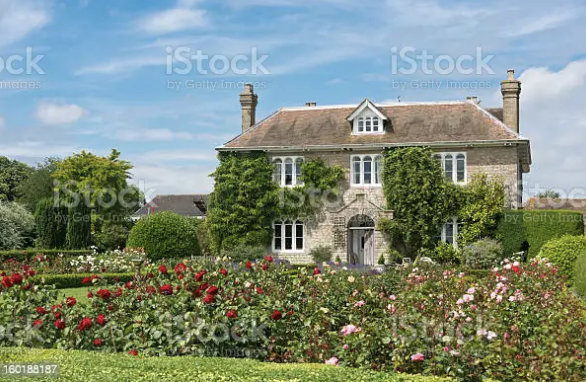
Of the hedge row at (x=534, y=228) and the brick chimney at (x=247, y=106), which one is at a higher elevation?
the brick chimney at (x=247, y=106)

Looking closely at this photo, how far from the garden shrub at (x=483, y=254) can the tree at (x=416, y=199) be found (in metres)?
1.90

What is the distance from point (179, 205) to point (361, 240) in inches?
1588

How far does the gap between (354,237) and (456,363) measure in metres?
23.3

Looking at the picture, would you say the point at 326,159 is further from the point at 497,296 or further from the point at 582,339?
the point at 582,339

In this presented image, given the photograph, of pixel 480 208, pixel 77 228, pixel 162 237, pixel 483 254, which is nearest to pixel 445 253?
pixel 483 254

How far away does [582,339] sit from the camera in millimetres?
7480

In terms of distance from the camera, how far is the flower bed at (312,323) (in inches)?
293

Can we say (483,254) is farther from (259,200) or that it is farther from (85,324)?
(85,324)

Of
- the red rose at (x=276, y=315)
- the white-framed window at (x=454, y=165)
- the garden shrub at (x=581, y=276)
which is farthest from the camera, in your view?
the white-framed window at (x=454, y=165)

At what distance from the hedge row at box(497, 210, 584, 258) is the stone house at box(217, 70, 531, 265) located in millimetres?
1157

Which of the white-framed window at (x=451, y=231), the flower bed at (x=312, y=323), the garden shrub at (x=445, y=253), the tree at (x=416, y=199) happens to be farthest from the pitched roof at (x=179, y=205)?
the flower bed at (x=312, y=323)

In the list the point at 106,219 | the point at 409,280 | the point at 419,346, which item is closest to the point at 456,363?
the point at 419,346

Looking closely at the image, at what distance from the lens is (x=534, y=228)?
2741cm

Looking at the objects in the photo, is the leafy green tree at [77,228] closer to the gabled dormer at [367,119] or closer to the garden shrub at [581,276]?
the gabled dormer at [367,119]
